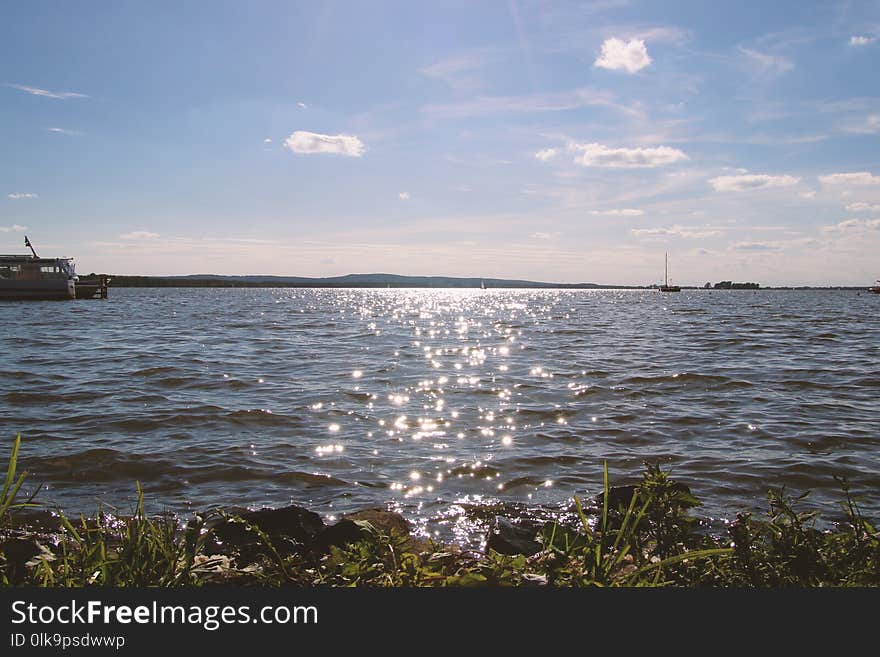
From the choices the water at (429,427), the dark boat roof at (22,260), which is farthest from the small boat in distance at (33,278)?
the water at (429,427)

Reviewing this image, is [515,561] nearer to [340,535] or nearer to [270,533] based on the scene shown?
[340,535]

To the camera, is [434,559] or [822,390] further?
[822,390]

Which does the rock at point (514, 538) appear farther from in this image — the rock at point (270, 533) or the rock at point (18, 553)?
the rock at point (18, 553)

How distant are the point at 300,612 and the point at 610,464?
6.76m

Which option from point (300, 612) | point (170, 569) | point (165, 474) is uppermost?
point (300, 612)

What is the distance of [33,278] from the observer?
70062 mm

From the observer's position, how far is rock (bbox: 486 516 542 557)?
5250mm

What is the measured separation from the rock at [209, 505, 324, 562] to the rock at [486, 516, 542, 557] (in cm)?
175

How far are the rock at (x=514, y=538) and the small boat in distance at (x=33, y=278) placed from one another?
82.1 meters

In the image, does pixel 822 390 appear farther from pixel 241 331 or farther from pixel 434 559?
pixel 241 331

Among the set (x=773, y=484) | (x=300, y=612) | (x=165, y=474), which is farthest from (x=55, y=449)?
(x=773, y=484)

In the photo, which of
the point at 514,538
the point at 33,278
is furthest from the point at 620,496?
the point at 33,278

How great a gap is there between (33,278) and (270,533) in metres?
82.3

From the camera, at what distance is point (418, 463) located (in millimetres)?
8750
